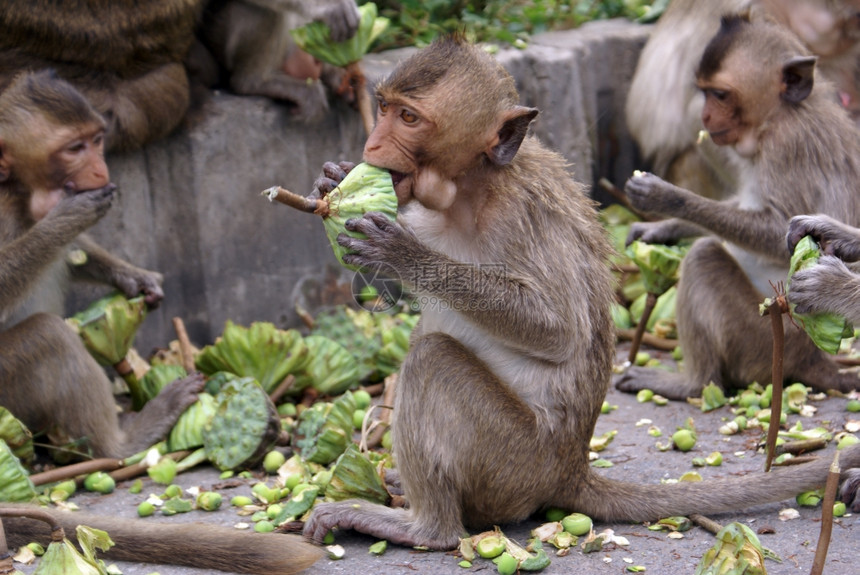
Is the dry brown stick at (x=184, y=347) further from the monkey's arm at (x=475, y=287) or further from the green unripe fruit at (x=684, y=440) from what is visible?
the green unripe fruit at (x=684, y=440)

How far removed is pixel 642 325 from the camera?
614 centimetres

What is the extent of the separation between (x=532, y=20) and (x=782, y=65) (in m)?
3.19

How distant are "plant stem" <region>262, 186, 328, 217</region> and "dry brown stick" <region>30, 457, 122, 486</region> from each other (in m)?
1.95

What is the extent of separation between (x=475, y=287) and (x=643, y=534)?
1178 millimetres

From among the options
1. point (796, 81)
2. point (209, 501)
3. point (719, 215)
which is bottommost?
point (209, 501)

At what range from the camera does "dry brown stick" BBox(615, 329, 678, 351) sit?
265 inches

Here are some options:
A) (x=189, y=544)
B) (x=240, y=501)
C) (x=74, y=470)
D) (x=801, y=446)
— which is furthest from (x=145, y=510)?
(x=801, y=446)

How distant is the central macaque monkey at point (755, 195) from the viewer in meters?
5.48

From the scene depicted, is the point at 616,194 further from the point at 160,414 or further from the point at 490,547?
the point at 490,547

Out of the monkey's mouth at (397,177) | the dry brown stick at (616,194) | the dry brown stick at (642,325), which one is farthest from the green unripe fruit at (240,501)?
the dry brown stick at (616,194)

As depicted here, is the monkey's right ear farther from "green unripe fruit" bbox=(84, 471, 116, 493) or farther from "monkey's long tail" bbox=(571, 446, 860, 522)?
"monkey's long tail" bbox=(571, 446, 860, 522)

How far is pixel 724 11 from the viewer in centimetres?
721

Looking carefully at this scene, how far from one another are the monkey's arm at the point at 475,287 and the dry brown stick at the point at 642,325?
2159 millimetres

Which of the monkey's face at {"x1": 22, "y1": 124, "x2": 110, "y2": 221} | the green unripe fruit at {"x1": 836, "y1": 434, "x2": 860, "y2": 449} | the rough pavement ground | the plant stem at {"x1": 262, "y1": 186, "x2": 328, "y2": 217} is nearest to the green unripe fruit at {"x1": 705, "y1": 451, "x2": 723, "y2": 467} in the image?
the rough pavement ground
